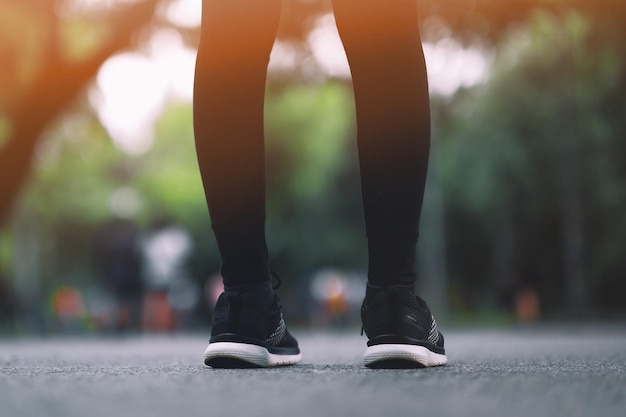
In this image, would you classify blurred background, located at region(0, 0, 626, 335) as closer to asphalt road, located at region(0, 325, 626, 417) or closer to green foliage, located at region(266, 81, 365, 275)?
green foliage, located at region(266, 81, 365, 275)

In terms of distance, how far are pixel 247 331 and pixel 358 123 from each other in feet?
2.05

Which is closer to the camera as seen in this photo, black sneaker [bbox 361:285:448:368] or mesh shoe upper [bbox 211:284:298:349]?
black sneaker [bbox 361:285:448:368]

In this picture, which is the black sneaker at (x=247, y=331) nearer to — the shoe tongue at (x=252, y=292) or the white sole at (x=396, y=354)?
the shoe tongue at (x=252, y=292)

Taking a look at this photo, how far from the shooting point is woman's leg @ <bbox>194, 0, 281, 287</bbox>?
9.32 ft

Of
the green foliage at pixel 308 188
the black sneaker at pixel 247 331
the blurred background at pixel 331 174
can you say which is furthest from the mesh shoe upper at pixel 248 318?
the green foliage at pixel 308 188

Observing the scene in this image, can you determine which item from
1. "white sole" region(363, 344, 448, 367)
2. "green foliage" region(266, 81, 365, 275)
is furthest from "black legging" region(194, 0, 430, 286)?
"green foliage" region(266, 81, 365, 275)

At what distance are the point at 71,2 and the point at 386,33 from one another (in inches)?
621

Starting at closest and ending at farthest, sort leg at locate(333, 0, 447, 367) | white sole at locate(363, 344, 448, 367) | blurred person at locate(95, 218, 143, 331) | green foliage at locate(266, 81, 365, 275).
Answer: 1. white sole at locate(363, 344, 448, 367)
2. leg at locate(333, 0, 447, 367)
3. blurred person at locate(95, 218, 143, 331)
4. green foliage at locate(266, 81, 365, 275)

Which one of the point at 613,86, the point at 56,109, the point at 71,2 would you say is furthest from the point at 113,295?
the point at 613,86

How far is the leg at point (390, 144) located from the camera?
106 inches

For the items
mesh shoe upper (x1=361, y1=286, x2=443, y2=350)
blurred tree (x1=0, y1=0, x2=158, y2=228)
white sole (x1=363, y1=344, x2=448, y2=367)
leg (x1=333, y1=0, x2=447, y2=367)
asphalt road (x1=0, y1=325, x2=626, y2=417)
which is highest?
blurred tree (x1=0, y1=0, x2=158, y2=228)

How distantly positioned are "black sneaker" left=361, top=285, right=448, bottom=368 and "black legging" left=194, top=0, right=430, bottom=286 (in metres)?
0.05

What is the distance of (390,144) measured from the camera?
277cm

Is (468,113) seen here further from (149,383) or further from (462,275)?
(149,383)
